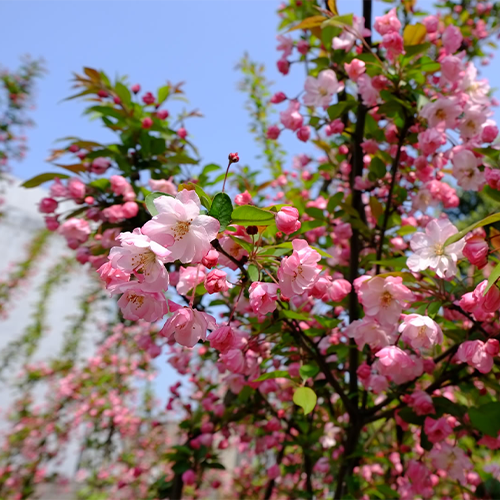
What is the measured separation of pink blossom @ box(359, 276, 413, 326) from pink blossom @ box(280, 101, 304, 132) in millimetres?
815

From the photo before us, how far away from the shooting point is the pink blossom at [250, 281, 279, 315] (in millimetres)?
758

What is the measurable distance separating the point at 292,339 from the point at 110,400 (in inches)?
136

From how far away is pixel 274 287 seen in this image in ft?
2.56

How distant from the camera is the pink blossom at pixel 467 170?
1335mm

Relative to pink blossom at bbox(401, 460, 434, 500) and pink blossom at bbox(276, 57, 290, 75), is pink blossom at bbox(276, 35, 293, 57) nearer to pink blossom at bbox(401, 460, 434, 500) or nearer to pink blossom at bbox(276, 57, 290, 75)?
pink blossom at bbox(276, 57, 290, 75)

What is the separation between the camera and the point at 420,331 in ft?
2.99

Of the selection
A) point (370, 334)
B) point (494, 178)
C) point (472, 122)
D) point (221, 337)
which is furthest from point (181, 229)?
point (472, 122)

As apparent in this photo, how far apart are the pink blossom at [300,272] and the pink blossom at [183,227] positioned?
0.16m

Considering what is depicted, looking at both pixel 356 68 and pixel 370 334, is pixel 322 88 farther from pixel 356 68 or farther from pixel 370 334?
pixel 370 334

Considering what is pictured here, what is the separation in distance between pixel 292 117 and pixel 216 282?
39.2 inches

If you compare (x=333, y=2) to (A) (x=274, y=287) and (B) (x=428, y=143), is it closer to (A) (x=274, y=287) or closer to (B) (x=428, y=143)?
(B) (x=428, y=143)

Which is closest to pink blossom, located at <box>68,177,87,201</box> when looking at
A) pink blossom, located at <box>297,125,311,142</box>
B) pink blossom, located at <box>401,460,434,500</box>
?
pink blossom, located at <box>297,125,311,142</box>

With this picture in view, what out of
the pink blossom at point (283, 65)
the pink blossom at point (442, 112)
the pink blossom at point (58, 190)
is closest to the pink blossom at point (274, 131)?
the pink blossom at point (283, 65)

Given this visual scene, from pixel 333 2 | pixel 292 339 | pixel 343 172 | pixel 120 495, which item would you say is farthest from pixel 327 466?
pixel 120 495
